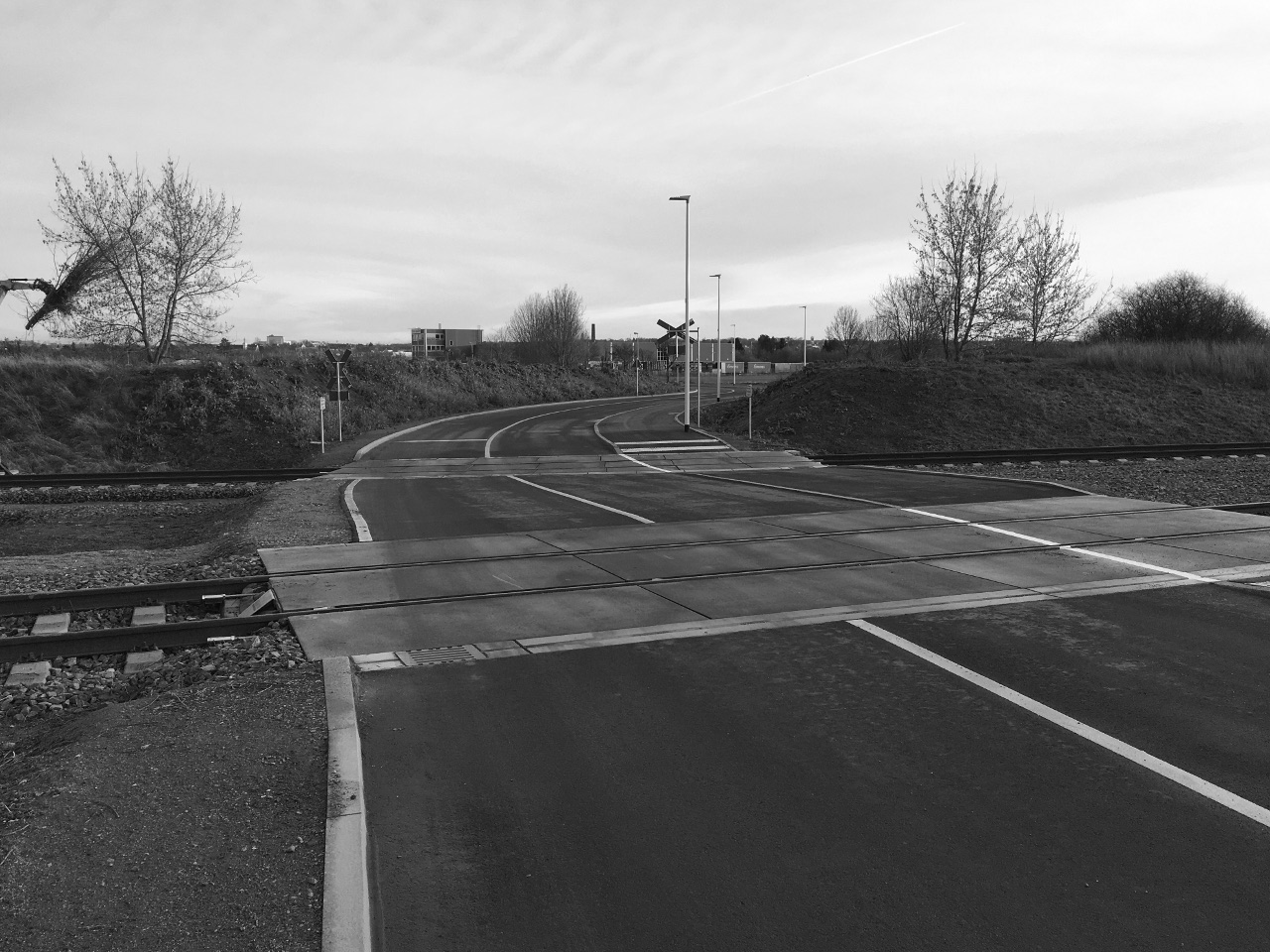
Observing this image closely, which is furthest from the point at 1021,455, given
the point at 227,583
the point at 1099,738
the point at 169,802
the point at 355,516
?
the point at 169,802

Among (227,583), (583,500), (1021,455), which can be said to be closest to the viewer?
(227,583)

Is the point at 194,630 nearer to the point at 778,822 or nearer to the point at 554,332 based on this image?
the point at 778,822

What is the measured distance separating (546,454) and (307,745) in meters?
23.8

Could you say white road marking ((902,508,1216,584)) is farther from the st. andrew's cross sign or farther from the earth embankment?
the st. andrew's cross sign

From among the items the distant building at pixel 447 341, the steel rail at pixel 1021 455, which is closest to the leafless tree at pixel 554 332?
the distant building at pixel 447 341

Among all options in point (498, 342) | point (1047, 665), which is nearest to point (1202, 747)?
point (1047, 665)

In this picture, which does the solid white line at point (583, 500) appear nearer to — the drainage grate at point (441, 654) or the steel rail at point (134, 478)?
the steel rail at point (134, 478)

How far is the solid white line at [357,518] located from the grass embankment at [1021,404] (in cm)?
1601

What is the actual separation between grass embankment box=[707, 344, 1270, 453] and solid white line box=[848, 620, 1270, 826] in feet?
78.4

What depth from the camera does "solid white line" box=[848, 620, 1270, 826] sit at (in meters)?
4.96

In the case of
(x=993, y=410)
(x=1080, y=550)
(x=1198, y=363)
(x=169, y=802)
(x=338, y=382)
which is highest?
(x=1198, y=363)

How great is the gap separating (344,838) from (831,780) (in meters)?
2.63

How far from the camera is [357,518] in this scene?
49.8 ft

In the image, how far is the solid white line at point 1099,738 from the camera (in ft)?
16.3
